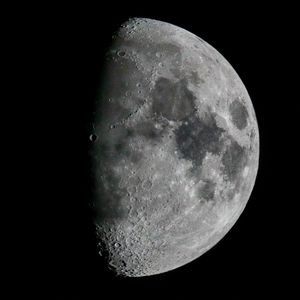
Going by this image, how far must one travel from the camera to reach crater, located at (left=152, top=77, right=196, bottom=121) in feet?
12.7

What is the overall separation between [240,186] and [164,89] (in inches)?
41.1

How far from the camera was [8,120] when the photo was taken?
3.88 m

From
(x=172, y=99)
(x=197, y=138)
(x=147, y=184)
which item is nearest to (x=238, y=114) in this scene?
(x=197, y=138)

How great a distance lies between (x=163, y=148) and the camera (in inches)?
152

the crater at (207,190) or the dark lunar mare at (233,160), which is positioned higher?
the dark lunar mare at (233,160)

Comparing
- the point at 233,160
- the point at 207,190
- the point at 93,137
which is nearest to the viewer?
the point at 93,137

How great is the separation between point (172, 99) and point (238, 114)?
652 millimetres

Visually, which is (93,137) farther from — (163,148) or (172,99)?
(172,99)

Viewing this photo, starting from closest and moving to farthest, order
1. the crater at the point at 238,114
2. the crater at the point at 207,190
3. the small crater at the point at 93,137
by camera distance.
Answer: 1. the small crater at the point at 93,137
2. the crater at the point at 207,190
3. the crater at the point at 238,114

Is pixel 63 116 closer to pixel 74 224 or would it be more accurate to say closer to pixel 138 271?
pixel 74 224

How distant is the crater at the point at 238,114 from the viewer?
4.23 m

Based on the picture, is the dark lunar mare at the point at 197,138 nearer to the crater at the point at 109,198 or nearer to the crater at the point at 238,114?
the crater at the point at 238,114

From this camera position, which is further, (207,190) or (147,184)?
(207,190)

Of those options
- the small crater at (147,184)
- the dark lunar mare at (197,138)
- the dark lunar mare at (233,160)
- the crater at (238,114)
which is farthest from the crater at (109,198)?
the crater at (238,114)
